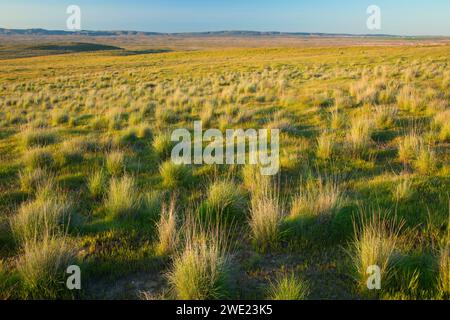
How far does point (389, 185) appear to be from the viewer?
18.9 ft

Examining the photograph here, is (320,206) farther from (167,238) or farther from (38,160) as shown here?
(38,160)

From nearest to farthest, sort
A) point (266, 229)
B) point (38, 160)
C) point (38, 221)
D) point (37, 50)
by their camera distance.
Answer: point (266, 229)
point (38, 221)
point (38, 160)
point (37, 50)

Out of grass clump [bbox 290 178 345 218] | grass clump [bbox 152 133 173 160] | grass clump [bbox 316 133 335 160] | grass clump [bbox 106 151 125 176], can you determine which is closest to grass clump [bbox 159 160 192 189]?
grass clump [bbox 106 151 125 176]

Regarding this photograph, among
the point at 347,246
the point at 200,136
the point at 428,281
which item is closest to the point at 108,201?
the point at 347,246

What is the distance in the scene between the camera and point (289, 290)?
3.47 m

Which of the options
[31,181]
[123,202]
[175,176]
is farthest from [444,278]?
[31,181]

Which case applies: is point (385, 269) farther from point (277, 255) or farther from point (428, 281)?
point (277, 255)

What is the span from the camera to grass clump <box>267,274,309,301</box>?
11.1 ft

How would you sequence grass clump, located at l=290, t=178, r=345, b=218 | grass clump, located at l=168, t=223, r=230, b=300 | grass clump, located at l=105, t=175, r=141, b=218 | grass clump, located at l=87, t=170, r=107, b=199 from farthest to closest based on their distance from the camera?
grass clump, located at l=87, t=170, r=107, b=199
grass clump, located at l=105, t=175, r=141, b=218
grass clump, located at l=290, t=178, r=345, b=218
grass clump, located at l=168, t=223, r=230, b=300

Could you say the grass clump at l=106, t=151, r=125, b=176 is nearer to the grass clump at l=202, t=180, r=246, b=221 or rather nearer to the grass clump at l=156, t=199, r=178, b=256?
the grass clump at l=202, t=180, r=246, b=221

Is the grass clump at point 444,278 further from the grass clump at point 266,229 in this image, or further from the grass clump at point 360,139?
the grass clump at point 360,139

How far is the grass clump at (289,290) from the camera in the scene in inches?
134

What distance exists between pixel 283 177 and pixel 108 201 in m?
2.93

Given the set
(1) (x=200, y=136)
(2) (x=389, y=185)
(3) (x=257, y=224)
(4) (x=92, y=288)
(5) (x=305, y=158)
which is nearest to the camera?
(4) (x=92, y=288)
